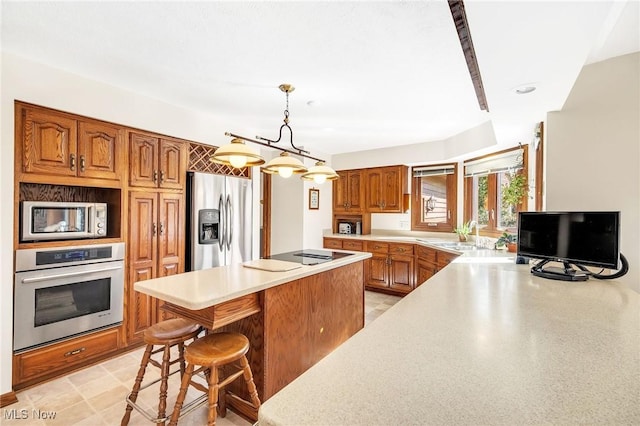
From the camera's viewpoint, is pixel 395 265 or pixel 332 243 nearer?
pixel 395 265

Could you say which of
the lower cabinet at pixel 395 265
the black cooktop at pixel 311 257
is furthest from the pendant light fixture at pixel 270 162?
the lower cabinet at pixel 395 265

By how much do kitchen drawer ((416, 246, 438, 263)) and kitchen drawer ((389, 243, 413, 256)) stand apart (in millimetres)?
122

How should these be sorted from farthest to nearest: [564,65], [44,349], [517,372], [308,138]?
[308,138] < [44,349] < [564,65] < [517,372]

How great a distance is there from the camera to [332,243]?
5.16 meters

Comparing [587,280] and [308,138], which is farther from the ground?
[308,138]

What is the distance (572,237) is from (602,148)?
802 mm

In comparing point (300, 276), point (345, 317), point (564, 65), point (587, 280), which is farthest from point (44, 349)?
point (564, 65)

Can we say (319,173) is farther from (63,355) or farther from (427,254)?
(63,355)

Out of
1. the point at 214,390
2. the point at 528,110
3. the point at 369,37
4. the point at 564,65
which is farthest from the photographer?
the point at 528,110

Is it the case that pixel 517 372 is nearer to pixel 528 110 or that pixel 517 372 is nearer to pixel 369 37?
pixel 369 37

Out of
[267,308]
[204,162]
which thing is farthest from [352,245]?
Result: [267,308]

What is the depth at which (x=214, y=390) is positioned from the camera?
1522 mm

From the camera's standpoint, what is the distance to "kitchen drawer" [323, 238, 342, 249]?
5082 millimetres

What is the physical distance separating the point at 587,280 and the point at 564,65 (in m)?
1.31
